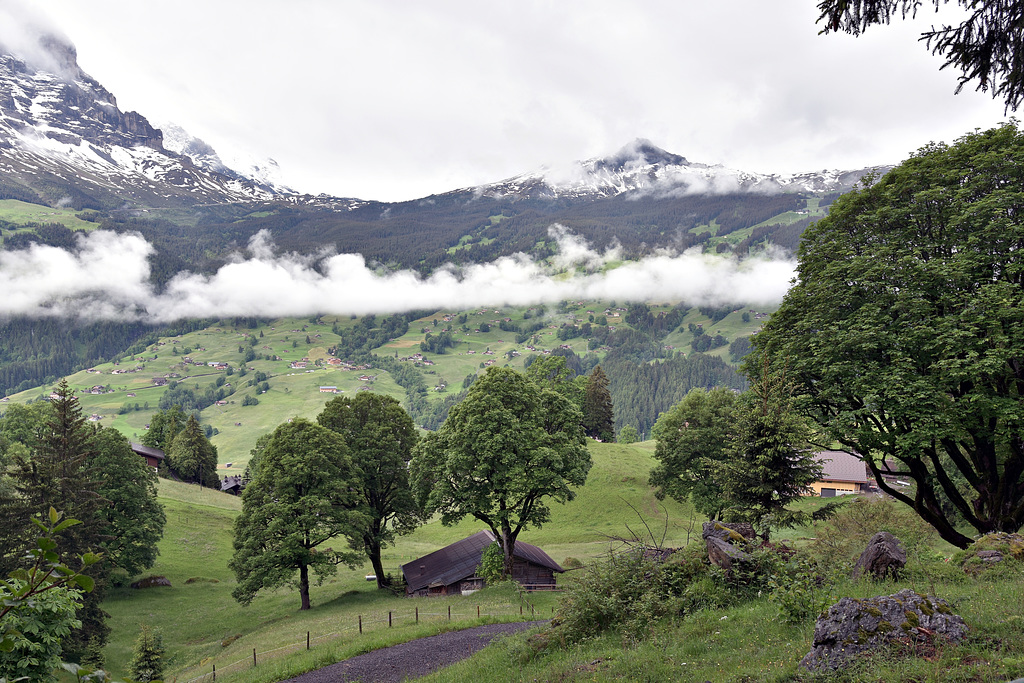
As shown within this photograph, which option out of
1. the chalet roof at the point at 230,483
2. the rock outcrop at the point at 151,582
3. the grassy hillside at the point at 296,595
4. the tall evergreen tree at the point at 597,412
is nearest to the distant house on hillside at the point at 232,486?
the chalet roof at the point at 230,483

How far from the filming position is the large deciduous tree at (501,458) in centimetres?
3366

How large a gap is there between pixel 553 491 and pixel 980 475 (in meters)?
22.1

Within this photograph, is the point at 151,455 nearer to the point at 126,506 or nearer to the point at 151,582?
the point at 151,582

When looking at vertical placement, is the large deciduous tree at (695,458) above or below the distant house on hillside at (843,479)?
above

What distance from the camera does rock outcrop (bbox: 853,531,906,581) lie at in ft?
42.3

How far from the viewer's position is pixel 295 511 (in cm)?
3550

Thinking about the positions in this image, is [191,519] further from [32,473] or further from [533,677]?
[533,677]

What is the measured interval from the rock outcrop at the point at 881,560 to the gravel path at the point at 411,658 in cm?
1089

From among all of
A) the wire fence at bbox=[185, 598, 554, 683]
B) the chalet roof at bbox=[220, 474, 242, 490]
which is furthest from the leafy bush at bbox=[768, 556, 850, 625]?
the chalet roof at bbox=[220, 474, 242, 490]

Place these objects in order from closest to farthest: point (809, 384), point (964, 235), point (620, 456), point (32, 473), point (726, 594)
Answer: point (726, 594), point (964, 235), point (809, 384), point (32, 473), point (620, 456)

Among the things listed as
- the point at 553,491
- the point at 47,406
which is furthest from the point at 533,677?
the point at 47,406

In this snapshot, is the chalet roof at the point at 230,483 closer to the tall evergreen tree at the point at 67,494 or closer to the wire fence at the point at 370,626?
the tall evergreen tree at the point at 67,494

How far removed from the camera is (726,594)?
1452 cm

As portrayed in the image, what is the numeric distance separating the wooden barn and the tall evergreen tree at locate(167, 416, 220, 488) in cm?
7114
